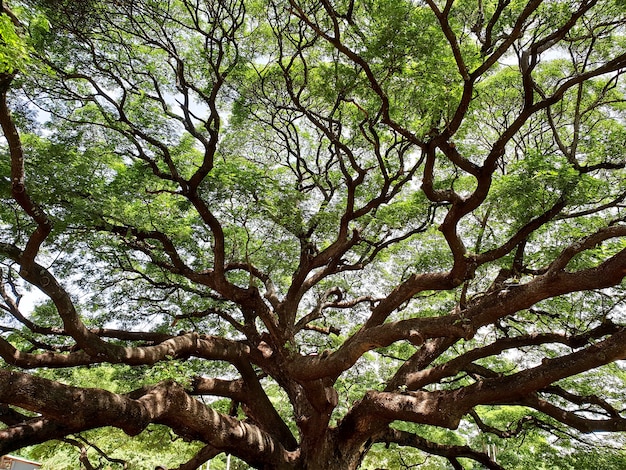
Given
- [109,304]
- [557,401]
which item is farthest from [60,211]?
[557,401]

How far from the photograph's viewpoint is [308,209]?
314 inches

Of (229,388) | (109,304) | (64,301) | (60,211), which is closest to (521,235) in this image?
(229,388)

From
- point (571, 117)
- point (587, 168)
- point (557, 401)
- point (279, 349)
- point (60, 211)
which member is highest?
point (571, 117)

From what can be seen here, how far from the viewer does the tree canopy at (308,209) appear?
4.73m

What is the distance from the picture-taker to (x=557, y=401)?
8.54 m

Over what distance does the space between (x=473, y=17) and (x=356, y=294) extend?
5722mm

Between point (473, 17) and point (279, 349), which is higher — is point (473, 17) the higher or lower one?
the higher one

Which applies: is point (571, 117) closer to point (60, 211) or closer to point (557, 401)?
point (557, 401)

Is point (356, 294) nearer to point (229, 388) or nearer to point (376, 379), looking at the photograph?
point (376, 379)

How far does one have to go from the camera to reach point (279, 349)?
6512 millimetres

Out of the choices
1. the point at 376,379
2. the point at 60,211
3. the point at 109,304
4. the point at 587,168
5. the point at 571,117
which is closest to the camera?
the point at 587,168

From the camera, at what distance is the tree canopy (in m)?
4.73

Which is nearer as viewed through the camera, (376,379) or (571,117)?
(571,117)

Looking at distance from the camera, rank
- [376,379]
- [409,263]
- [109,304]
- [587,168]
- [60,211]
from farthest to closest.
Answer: [376,379] < [409,263] < [109,304] < [60,211] < [587,168]
